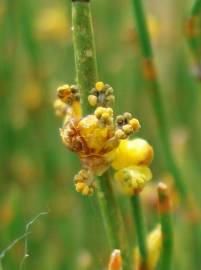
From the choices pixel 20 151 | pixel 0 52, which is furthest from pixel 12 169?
pixel 0 52

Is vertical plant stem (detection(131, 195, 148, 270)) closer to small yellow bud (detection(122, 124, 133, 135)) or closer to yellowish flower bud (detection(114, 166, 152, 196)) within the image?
yellowish flower bud (detection(114, 166, 152, 196))

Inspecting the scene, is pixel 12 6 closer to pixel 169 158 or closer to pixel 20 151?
pixel 20 151

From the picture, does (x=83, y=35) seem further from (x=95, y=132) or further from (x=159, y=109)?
(x=159, y=109)

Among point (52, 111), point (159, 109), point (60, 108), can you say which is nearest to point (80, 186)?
point (60, 108)

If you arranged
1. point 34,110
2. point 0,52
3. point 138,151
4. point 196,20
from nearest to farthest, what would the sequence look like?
point 138,151 → point 196,20 → point 0,52 → point 34,110

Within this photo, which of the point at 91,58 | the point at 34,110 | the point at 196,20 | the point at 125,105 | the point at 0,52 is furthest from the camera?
the point at 125,105

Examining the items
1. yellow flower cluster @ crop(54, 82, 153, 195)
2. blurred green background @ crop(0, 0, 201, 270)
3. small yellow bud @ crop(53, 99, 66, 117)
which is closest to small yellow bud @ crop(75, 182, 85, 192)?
yellow flower cluster @ crop(54, 82, 153, 195)
